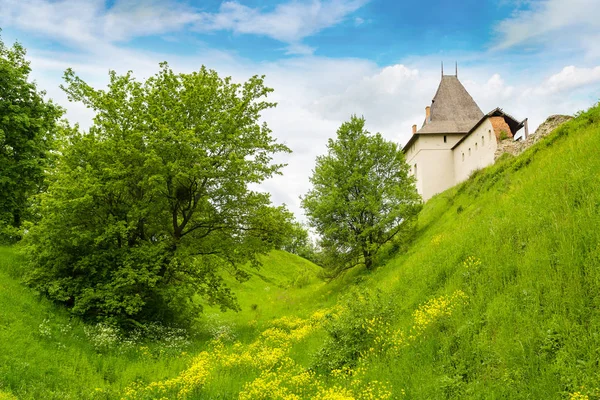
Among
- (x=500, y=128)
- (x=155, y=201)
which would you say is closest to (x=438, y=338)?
(x=155, y=201)

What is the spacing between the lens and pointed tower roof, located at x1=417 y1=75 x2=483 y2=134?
41250mm

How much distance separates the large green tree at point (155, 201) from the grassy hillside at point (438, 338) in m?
1.75

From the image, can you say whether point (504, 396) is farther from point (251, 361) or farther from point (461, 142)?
point (461, 142)

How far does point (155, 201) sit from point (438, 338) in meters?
12.5

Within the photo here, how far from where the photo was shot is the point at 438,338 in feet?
26.2

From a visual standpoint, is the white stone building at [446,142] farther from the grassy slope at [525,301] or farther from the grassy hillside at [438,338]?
the grassy slope at [525,301]

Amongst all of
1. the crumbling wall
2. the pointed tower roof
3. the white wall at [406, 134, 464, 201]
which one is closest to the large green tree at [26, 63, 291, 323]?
the crumbling wall

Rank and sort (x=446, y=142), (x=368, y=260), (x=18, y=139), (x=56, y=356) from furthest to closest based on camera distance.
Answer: (x=446, y=142)
(x=368, y=260)
(x=18, y=139)
(x=56, y=356)

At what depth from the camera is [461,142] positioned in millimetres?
38438

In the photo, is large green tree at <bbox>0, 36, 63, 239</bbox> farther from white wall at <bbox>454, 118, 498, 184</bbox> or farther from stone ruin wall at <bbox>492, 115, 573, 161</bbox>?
white wall at <bbox>454, 118, 498, 184</bbox>

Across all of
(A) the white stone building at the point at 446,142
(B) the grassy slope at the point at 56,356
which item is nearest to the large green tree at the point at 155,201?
(B) the grassy slope at the point at 56,356

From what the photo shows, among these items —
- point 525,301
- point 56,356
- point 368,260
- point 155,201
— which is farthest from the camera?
point 368,260

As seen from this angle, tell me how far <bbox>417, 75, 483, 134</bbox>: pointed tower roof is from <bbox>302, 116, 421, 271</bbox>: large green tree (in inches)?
749

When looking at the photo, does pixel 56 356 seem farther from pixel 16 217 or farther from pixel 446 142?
pixel 446 142
